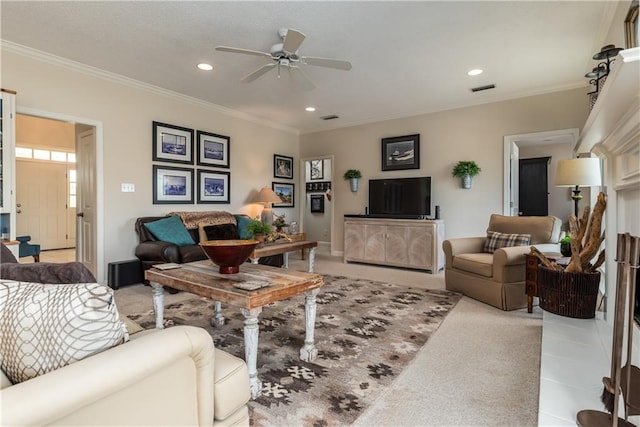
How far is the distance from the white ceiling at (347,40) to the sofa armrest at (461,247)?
6.56ft

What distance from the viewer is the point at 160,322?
2311mm

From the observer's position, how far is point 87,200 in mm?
4273

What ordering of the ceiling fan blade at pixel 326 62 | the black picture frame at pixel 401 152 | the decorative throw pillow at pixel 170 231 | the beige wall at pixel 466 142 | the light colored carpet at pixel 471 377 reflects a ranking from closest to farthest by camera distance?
the light colored carpet at pixel 471 377
the ceiling fan blade at pixel 326 62
the decorative throw pillow at pixel 170 231
the beige wall at pixel 466 142
the black picture frame at pixel 401 152

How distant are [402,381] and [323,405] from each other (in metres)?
0.51

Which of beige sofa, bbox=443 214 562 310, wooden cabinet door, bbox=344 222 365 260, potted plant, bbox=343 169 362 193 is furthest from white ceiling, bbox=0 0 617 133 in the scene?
wooden cabinet door, bbox=344 222 365 260

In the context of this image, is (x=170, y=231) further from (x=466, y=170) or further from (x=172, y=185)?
(x=466, y=170)

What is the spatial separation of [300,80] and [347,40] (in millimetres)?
590

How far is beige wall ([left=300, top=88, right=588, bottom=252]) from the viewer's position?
14.0 feet

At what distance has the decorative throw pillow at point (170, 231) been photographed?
4012 millimetres

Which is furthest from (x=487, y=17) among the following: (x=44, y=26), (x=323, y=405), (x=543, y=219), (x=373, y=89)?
(x=44, y=26)

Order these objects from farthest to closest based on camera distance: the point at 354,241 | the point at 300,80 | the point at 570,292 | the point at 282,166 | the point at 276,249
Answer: the point at 282,166
the point at 354,241
the point at 276,249
the point at 300,80
the point at 570,292

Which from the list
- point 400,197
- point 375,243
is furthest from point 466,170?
point 375,243

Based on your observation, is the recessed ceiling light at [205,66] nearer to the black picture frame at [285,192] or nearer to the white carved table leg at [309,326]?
the black picture frame at [285,192]

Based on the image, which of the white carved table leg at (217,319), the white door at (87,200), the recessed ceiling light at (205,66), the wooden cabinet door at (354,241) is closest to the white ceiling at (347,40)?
the recessed ceiling light at (205,66)
